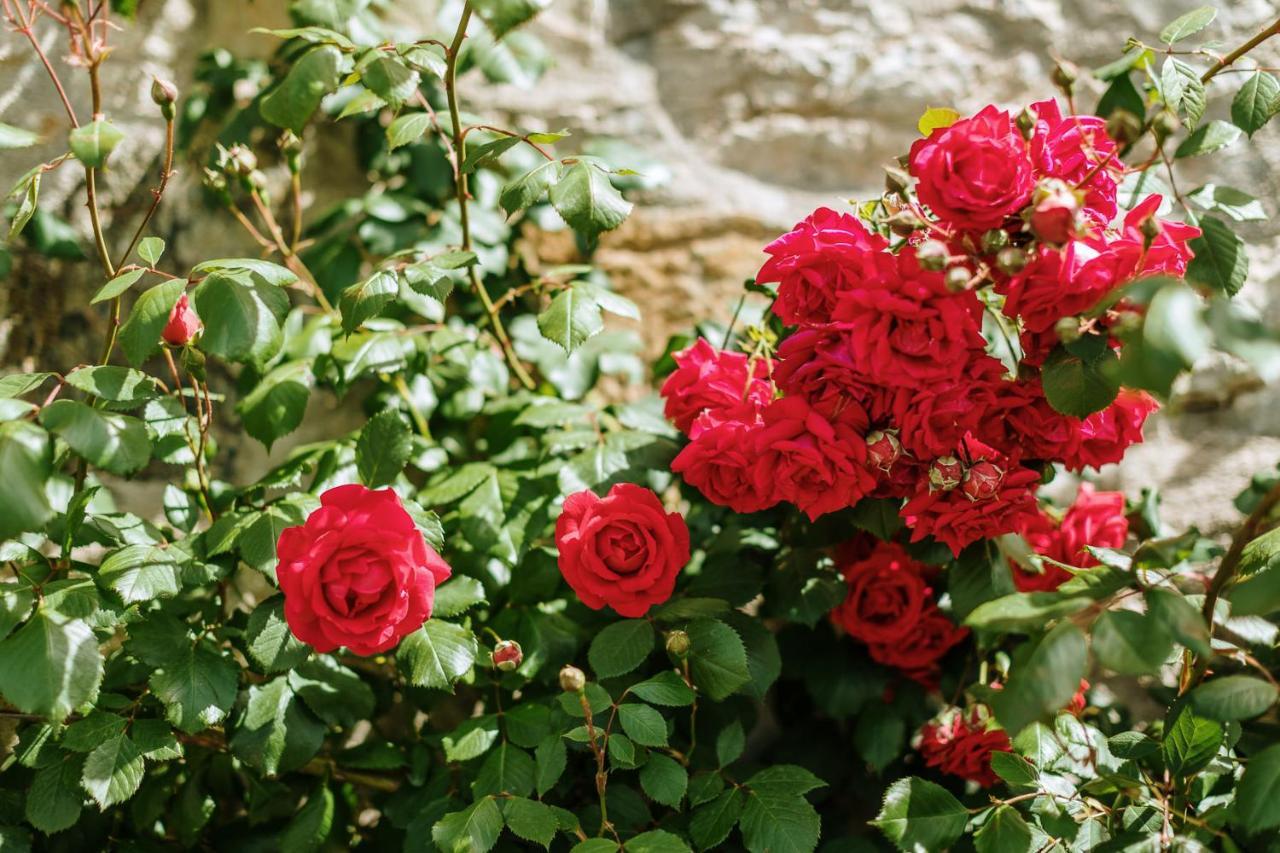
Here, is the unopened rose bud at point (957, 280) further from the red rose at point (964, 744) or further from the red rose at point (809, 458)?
the red rose at point (964, 744)

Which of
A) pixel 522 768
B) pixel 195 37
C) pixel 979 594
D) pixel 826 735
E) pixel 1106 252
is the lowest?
pixel 826 735

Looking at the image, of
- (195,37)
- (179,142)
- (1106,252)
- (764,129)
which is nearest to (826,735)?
(1106,252)

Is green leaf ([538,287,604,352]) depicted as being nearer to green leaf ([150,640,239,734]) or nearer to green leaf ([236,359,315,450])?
green leaf ([236,359,315,450])

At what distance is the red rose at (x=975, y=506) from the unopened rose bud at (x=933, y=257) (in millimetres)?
194

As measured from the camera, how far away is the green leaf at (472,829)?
2.89 feet

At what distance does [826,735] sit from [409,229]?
90 cm

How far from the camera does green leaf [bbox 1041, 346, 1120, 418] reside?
825 millimetres

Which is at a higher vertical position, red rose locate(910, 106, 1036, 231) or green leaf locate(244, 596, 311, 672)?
red rose locate(910, 106, 1036, 231)

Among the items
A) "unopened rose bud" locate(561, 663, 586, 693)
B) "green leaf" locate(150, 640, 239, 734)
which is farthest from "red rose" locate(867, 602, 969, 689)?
"green leaf" locate(150, 640, 239, 734)

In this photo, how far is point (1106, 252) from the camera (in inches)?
32.4

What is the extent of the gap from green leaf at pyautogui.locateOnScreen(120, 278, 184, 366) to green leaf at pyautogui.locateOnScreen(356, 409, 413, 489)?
23cm

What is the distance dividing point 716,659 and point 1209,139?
0.69 m

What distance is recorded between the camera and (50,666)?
82 cm

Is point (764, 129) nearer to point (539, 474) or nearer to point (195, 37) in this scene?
point (539, 474)
